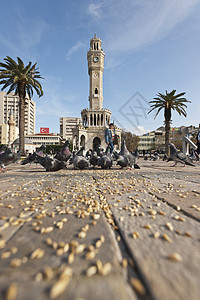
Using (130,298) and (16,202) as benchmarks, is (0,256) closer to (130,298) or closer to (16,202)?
(130,298)

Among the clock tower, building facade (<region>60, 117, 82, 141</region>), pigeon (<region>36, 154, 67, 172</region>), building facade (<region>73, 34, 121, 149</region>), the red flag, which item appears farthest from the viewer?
building facade (<region>60, 117, 82, 141</region>)

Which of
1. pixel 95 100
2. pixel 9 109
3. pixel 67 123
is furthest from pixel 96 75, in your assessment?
pixel 9 109

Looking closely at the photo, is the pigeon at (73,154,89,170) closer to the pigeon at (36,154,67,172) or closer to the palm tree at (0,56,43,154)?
the pigeon at (36,154,67,172)

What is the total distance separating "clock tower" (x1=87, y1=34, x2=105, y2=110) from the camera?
173 ft

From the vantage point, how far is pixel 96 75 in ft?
174

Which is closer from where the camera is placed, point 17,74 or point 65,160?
point 65,160

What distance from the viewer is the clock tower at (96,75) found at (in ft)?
173

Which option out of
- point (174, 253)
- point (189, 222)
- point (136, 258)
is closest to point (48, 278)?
point (136, 258)

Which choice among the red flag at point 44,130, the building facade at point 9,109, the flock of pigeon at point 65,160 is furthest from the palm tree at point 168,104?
the building facade at point 9,109

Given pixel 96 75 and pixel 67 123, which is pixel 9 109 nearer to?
pixel 67 123

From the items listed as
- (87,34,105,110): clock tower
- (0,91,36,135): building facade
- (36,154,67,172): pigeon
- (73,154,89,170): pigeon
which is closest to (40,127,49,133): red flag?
(0,91,36,135): building facade

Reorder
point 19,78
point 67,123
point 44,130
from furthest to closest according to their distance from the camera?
point 67,123
point 44,130
point 19,78

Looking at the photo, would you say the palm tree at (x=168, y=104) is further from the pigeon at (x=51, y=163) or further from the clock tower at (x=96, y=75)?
the clock tower at (x=96, y=75)

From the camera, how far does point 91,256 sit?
3.85 feet
